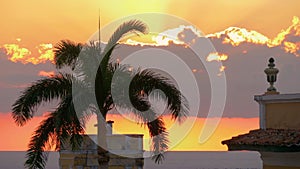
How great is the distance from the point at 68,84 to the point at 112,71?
60.5 inches

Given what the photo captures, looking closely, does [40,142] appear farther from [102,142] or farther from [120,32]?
[120,32]

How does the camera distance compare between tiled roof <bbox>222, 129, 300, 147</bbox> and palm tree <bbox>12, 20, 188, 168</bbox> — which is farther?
palm tree <bbox>12, 20, 188, 168</bbox>

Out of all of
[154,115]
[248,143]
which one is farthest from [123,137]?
[248,143]

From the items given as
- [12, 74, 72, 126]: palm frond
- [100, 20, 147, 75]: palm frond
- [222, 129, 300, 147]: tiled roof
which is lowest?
[222, 129, 300, 147]: tiled roof

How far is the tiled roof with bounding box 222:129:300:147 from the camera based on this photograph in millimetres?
17478

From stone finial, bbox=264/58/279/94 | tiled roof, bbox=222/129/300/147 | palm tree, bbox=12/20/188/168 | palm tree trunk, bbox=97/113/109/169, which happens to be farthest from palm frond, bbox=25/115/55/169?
stone finial, bbox=264/58/279/94

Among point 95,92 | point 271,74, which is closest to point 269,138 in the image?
point 271,74

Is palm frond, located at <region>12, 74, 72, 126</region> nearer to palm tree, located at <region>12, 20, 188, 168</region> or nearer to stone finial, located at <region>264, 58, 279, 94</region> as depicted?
palm tree, located at <region>12, 20, 188, 168</region>

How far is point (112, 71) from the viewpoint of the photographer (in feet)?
77.3

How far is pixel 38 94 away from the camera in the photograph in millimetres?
23047

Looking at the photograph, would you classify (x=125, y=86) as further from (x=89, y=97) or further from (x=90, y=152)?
(x=90, y=152)

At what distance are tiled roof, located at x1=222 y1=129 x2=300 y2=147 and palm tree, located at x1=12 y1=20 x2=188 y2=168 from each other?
406 cm

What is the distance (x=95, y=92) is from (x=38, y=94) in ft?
6.04

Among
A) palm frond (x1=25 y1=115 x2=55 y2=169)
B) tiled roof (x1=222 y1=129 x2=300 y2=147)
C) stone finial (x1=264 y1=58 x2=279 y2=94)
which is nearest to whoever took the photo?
tiled roof (x1=222 y1=129 x2=300 y2=147)
